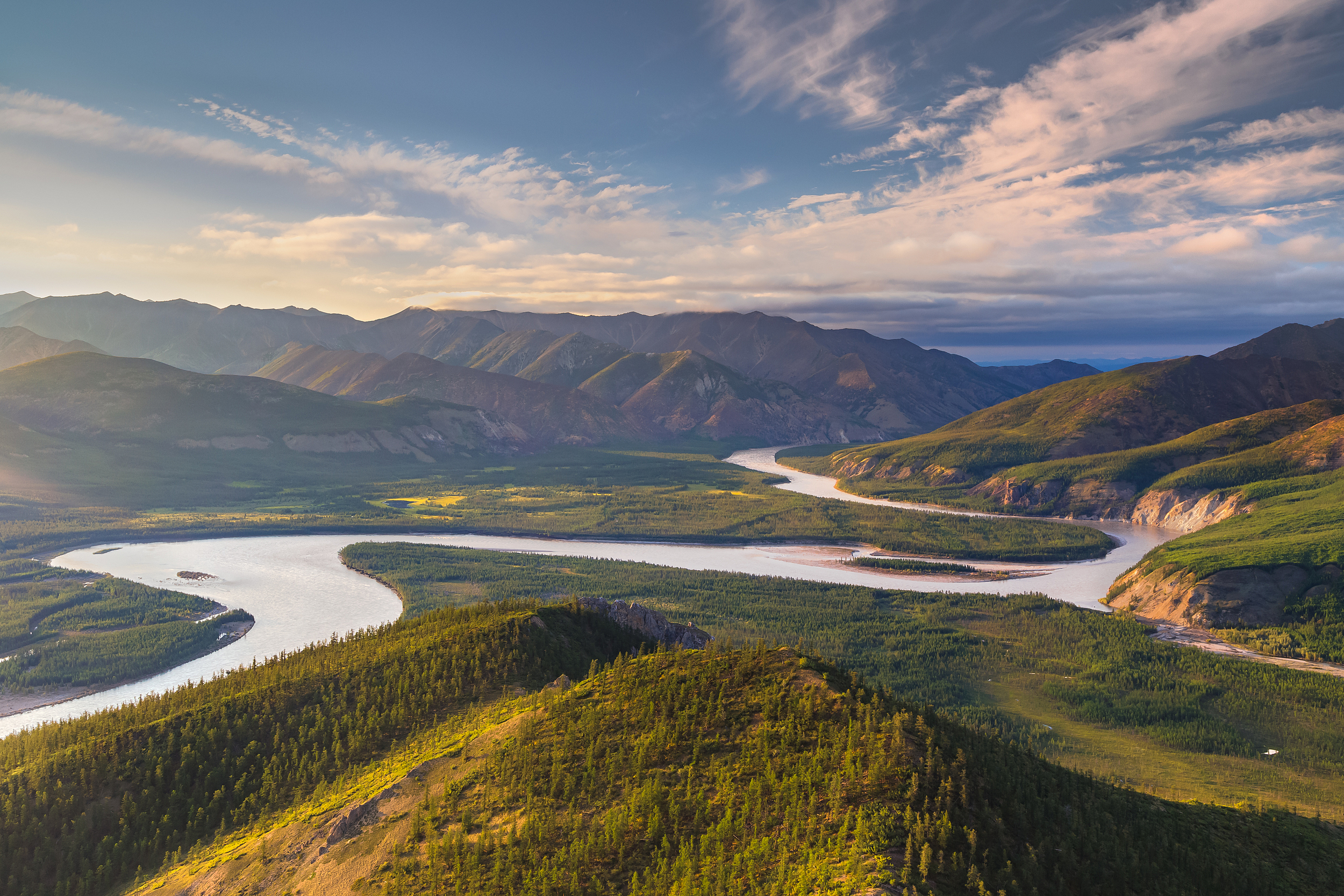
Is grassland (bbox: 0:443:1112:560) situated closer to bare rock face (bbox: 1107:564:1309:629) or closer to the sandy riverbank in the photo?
bare rock face (bbox: 1107:564:1309:629)

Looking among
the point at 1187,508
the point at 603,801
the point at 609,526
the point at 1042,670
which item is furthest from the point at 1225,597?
the point at 609,526

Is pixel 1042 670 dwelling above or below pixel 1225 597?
below

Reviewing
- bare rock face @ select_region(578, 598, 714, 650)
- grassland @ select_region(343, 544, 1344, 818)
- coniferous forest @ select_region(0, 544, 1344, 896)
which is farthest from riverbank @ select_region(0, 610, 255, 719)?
bare rock face @ select_region(578, 598, 714, 650)

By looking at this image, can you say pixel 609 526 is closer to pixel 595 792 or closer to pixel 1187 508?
pixel 1187 508

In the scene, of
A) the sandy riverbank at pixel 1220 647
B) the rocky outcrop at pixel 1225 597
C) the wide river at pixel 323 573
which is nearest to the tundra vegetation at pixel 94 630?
the wide river at pixel 323 573

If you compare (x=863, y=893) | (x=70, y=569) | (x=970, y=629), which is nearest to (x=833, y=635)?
(x=970, y=629)

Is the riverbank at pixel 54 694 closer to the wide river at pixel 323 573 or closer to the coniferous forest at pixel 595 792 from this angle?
the wide river at pixel 323 573
